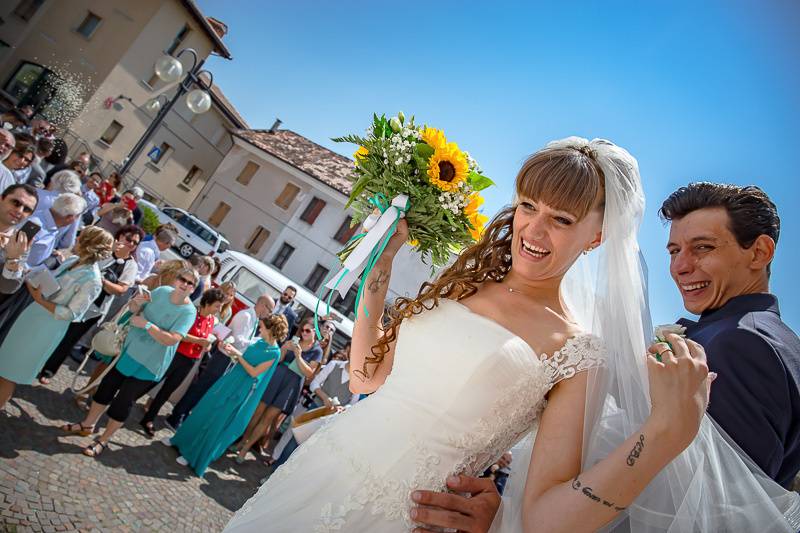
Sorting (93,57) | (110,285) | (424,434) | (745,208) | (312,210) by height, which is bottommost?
(110,285)

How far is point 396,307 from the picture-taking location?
2680 mm

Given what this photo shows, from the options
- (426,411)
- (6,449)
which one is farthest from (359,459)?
(6,449)

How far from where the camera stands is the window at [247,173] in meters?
34.5

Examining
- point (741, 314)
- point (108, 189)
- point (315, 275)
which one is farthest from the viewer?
point (315, 275)

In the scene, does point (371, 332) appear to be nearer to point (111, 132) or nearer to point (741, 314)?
point (741, 314)

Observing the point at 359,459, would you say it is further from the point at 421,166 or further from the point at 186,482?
the point at 186,482

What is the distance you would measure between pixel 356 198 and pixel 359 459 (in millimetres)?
1454

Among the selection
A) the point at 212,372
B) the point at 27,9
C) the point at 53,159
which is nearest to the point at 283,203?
the point at 27,9

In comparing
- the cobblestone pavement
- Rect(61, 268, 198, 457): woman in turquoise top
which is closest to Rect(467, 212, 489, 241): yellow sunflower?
the cobblestone pavement

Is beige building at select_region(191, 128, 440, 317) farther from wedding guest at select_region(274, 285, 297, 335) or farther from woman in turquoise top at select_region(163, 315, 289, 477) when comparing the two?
woman in turquoise top at select_region(163, 315, 289, 477)

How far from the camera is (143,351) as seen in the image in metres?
5.86

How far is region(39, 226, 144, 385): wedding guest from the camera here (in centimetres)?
658

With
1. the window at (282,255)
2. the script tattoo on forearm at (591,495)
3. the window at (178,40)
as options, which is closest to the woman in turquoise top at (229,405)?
the script tattoo on forearm at (591,495)

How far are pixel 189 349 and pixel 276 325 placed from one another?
1.32 meters
